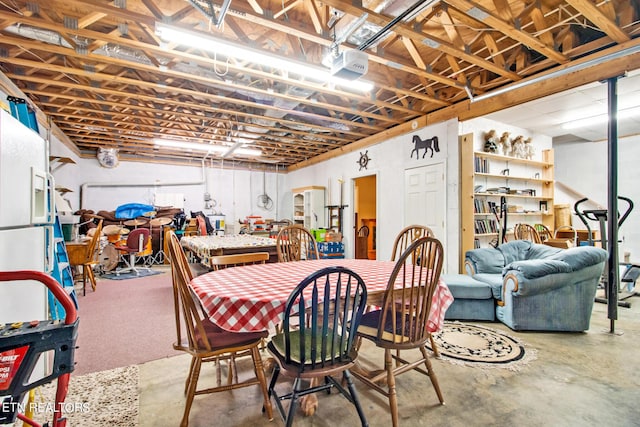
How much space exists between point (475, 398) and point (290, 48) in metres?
3.73

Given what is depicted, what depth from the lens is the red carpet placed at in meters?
2.61

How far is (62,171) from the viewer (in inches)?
256

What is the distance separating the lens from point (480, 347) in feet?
9.11

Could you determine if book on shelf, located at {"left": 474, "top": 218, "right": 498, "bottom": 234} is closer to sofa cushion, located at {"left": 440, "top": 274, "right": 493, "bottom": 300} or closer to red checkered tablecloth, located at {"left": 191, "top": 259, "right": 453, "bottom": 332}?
sofa cushion, located at {"left": 440, "top": 274, "right": 493, "bottom": 300}

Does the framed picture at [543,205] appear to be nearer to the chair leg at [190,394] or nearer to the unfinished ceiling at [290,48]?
the unfinished ceiling at [290,48]

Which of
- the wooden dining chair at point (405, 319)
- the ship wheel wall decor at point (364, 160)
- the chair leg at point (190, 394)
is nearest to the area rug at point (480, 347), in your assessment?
the wooden dining chair at point (405, 319)

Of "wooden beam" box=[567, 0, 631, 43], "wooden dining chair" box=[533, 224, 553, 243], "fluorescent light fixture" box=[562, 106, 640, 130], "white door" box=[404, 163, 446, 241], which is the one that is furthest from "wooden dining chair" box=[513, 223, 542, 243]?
"wooden beam" box=[567, 0, 631, 43]

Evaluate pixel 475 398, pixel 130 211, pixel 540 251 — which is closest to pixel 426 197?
pixel 540 251

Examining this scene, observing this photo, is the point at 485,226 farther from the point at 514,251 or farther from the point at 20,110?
the point at 20,110

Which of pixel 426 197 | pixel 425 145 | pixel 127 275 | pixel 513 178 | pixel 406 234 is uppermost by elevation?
pixel 425 145

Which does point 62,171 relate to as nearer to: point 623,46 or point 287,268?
point 287,268

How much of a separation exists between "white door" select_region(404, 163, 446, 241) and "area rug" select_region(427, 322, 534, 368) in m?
2.01

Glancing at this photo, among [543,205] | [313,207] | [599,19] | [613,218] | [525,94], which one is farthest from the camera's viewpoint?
[313,207]

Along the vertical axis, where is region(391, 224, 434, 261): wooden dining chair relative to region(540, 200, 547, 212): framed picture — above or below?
below
